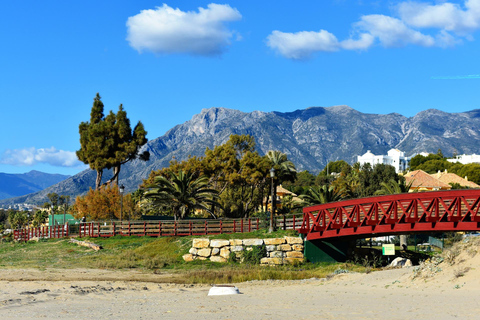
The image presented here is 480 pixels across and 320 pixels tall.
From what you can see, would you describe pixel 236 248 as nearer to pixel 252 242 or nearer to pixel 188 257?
pixel 252 242

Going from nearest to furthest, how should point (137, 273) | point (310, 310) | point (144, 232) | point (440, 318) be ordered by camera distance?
point (440, 318) → point (310, 310) → point (137, 273) → point (144, 232)

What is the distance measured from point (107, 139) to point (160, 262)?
114 feet

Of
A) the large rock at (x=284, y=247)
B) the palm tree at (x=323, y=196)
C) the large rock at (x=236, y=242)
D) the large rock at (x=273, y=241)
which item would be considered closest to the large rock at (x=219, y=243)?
the large rock at (x=236, y=242)

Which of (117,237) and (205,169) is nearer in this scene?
(117,237)

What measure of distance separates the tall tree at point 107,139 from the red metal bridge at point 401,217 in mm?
33816

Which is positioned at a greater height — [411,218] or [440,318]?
[411,218]

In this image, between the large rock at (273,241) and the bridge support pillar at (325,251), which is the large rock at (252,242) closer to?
the large rock at (273,241)

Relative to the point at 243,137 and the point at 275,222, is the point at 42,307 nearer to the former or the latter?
the point at 275,222

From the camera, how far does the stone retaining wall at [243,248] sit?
106 feet

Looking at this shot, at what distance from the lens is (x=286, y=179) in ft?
242

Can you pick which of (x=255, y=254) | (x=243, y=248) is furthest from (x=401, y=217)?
(x=243, y=248)

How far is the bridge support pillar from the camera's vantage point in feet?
108

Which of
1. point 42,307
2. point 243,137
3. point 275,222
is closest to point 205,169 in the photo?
point 243,137

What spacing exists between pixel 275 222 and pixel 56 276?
1453cm
